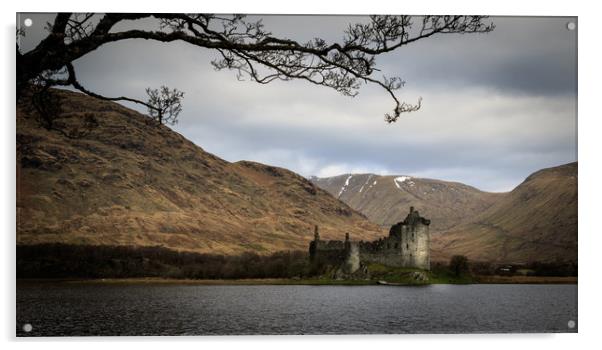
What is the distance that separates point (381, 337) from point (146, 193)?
2768 cm

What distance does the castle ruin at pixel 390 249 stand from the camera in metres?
21.9

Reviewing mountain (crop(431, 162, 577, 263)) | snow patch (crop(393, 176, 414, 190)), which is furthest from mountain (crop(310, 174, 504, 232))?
mountain (crop(431, 162, 577, 263))

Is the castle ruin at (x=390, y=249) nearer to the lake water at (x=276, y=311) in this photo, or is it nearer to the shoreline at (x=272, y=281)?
the shoreline at (x=272, y=281)

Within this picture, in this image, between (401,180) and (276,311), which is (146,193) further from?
(401,180)

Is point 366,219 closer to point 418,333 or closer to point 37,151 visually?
point 418,333

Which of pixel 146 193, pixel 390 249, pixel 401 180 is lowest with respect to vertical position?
pixel 390 249

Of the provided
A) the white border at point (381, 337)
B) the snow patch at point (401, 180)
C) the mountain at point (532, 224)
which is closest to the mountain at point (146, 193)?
the white border at point (381, 337)

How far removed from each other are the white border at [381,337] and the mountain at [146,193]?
0.51 metres

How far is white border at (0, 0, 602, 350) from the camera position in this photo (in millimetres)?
12383

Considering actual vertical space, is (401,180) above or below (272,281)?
above

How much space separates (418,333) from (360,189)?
528 centimetres

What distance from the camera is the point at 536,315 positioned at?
47.4 feet

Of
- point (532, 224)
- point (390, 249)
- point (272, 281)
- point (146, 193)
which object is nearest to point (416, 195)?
point (532, 224)

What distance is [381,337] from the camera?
1303cm
